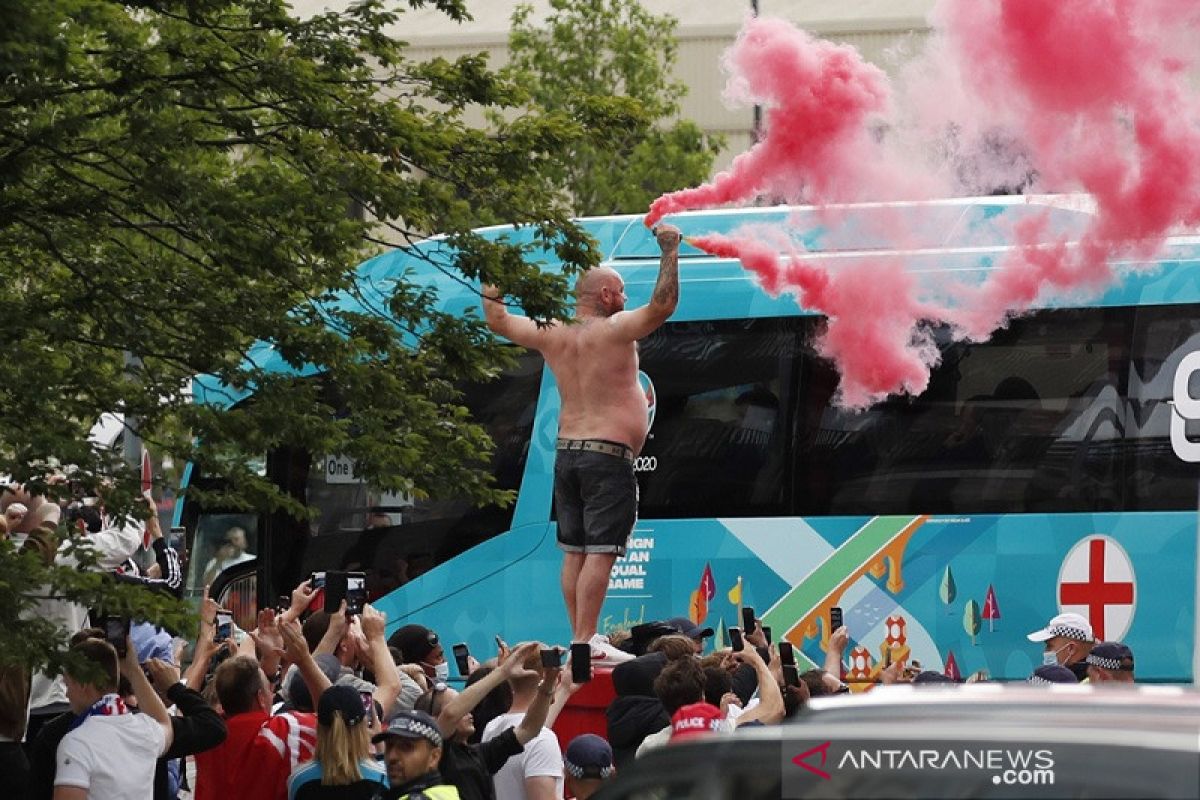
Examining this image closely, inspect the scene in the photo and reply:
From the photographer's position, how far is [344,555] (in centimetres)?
1498

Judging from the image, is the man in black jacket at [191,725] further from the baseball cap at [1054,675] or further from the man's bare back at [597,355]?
the baseball cap at [1054,675]

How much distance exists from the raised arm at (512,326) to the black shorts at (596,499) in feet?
2.27

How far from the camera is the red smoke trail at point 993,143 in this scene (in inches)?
458

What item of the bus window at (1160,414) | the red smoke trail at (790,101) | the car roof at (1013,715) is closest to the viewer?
the car roof at (1013,715)

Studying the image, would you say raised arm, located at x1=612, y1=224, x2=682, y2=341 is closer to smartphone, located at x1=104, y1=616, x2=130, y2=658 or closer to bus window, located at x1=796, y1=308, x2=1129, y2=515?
bus window, located at x1=796, y1=308, x2=1129, y2=515

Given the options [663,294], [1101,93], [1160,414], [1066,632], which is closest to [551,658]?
[663,294]

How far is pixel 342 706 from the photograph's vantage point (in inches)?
276

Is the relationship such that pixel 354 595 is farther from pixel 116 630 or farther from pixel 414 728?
pixel 414 728

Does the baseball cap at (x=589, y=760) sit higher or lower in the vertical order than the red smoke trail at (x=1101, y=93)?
lower

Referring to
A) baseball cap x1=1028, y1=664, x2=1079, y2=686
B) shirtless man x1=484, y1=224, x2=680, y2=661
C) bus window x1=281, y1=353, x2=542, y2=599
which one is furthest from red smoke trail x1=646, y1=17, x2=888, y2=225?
baseball cap x1=1028, y1=664, x2=1079, y2=686

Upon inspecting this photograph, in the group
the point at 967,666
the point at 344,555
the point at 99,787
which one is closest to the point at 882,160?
the point at 967,666

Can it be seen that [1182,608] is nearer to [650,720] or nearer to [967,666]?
[967,666]

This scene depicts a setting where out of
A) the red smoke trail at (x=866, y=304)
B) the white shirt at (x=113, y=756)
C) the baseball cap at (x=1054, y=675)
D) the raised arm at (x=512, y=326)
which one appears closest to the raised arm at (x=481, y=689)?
the white shirt at (x=113, y=756)

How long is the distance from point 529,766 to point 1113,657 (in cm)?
414
